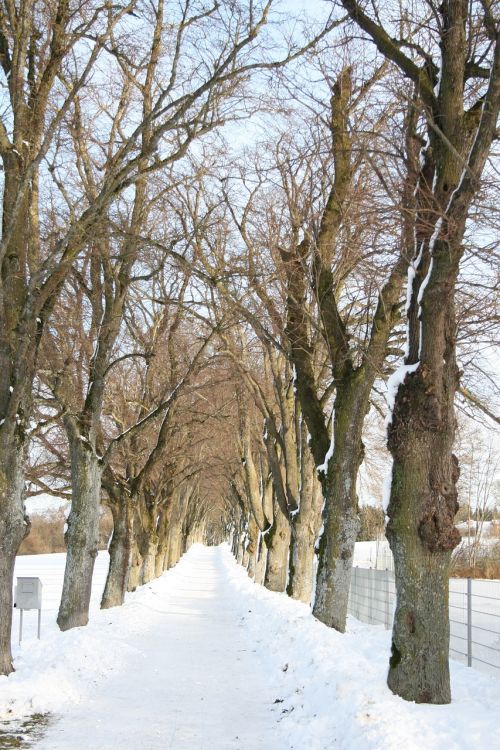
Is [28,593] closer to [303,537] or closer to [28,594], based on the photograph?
[28,594]

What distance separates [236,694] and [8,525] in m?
3.22

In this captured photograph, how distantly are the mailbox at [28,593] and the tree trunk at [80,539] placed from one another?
0.47 meters

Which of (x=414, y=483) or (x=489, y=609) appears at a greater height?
(x=414, y=483)

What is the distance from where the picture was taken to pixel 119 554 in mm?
19234

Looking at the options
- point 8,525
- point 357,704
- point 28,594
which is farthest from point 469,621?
point 28,594

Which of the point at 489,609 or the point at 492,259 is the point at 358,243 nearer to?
the point at 492,259

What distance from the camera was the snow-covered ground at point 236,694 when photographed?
5.58 metres

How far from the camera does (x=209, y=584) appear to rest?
31281 mm

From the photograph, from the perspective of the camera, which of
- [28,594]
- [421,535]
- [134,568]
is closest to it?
[421,535]

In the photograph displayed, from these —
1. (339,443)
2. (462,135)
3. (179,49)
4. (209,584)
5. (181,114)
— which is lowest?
(209,584)

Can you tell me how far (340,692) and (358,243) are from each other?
13.8 ft

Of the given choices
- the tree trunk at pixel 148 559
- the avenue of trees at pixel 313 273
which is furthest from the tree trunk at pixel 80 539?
the tree trunk at pixel 148 559

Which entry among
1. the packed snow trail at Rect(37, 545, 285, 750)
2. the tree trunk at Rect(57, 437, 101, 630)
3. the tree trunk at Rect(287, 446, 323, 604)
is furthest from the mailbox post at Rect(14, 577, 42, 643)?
the tree trunk at Rect(287, 446, 323, 604)

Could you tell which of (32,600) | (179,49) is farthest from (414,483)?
(32,600)
